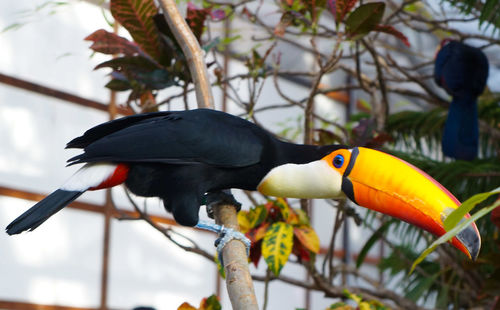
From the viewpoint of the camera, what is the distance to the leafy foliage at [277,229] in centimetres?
144

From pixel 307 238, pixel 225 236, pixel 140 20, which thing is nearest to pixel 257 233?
pixel 307 238

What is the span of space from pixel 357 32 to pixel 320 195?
436 millimetres

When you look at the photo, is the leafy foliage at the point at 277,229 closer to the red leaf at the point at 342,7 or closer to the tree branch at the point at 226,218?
the tree branch at the point at 226,218

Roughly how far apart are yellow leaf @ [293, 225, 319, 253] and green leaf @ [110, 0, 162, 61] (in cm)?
49

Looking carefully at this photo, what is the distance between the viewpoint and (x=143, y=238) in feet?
10.8

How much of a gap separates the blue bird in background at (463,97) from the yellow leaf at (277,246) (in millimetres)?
704

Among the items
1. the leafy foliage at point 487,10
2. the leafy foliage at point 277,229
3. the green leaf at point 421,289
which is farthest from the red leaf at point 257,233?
the green leaf at point 421,289

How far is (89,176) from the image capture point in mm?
1131

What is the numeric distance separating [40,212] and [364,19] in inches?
30.5

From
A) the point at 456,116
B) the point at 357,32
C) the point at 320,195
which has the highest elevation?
the point at 357,32

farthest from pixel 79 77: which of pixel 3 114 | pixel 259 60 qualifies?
pixel 259 60

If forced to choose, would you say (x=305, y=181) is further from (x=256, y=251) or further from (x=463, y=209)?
(x=463, y=209)

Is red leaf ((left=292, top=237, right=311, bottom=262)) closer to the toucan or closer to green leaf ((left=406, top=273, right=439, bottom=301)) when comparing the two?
the toucan

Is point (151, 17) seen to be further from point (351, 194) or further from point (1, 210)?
point (1, 210)
